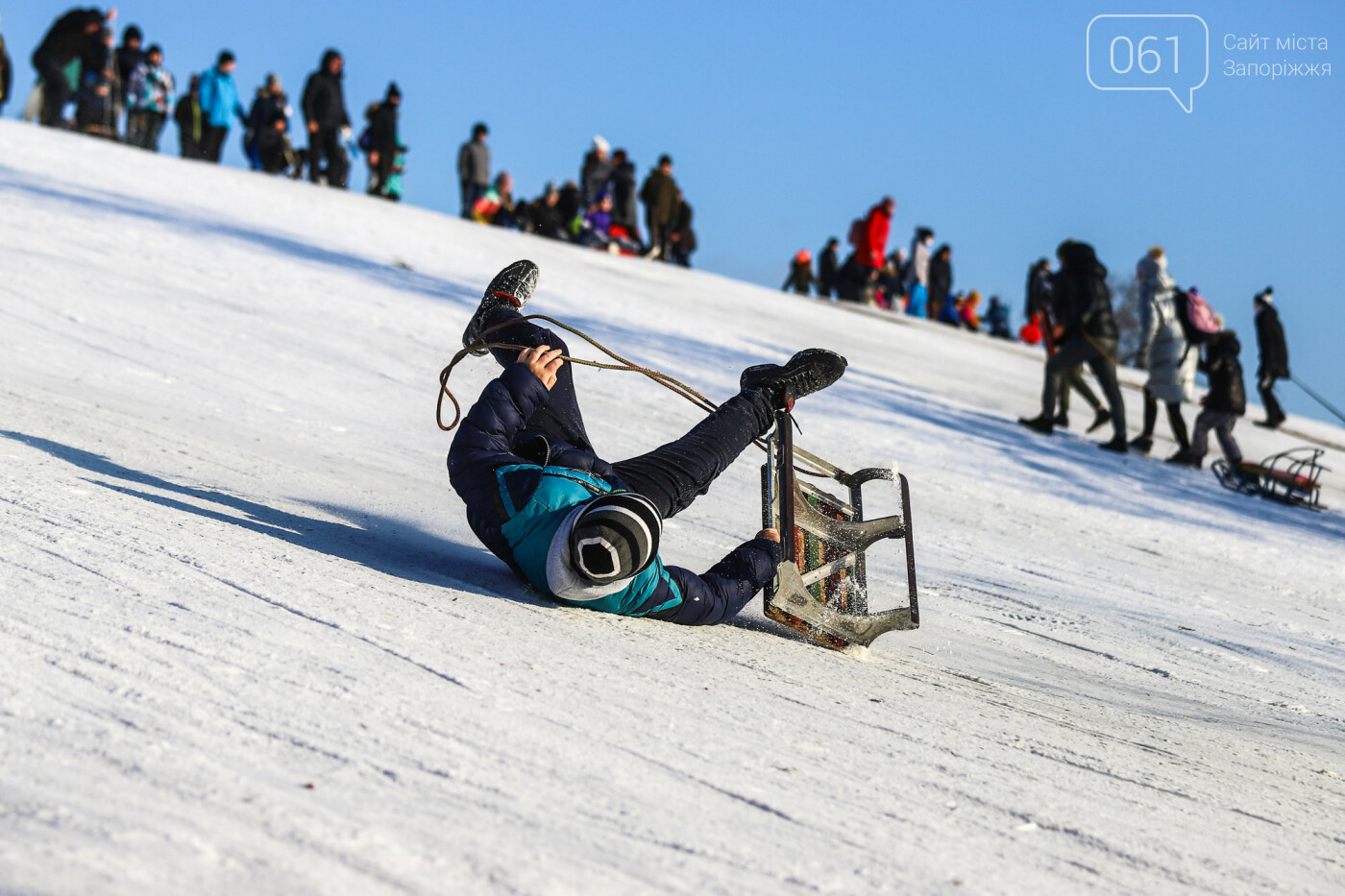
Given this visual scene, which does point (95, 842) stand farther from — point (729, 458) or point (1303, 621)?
point (1303, 621)

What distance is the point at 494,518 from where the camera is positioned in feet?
11.4

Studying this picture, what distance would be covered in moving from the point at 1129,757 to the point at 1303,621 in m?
3.35

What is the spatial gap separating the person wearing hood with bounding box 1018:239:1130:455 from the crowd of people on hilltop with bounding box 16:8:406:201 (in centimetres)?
1141

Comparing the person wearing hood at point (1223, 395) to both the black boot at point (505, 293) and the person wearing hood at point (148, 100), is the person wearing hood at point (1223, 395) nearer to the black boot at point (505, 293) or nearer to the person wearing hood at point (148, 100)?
the black boot at point (505, 293)

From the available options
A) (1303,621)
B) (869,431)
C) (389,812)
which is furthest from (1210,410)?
(389,812)

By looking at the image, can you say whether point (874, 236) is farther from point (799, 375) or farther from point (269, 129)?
point (799, 375)

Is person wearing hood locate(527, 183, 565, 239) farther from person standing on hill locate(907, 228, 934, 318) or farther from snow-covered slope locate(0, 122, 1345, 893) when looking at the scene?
snow-covered slope locate(0, 122, 1345, 893)

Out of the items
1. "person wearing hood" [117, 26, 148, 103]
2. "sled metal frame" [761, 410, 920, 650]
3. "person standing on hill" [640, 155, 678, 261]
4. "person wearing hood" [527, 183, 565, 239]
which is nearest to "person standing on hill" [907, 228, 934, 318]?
"person standing on hill" [640, 155, 678, 261]

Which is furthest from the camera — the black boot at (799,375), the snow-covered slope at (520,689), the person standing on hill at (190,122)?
the person standing on hill at (190,122)

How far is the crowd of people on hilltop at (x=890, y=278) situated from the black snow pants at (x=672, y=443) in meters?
17.6

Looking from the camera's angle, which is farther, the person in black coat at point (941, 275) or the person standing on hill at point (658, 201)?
the person in black coat at point (941, 275)

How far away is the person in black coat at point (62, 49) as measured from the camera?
53.3ft

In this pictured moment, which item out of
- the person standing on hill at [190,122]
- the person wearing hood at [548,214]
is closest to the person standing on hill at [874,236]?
the person wearing hood at [548,214]

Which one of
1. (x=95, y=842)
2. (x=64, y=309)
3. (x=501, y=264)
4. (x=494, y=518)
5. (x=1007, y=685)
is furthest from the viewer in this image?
(x=501, y=264)
